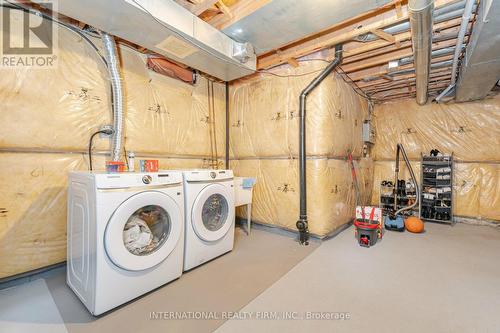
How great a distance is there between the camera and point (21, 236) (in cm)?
196

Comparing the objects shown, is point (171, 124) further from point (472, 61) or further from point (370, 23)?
point (472, 61)

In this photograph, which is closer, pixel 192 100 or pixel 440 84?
pixel 192 100

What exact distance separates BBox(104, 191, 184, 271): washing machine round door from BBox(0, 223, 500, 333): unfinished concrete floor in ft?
1.20

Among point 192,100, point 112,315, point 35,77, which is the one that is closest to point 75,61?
point 35,77

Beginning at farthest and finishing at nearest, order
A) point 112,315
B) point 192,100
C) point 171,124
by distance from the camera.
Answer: point 192,100
point 171,124
point 112,315

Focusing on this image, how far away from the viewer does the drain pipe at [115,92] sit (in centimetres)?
228

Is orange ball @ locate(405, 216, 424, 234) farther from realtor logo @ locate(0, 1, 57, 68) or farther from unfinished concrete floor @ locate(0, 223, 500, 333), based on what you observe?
realtor logo @ locate(0, 1, 57, 68)

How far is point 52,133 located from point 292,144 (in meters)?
2.76

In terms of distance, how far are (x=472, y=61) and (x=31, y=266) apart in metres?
5.03

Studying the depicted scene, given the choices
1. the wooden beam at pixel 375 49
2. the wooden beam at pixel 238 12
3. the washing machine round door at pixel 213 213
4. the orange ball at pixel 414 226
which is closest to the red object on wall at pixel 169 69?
the wooden beam at pixel 238 12

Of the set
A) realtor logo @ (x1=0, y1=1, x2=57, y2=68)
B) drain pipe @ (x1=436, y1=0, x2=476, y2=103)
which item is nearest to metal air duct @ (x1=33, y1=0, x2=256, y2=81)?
realtor logo @ (x1=0, y1=1, x2=57, y2=68)

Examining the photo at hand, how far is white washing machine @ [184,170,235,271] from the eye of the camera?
7.10 feet

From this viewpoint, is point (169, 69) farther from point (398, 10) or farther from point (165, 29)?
point (398, 10)

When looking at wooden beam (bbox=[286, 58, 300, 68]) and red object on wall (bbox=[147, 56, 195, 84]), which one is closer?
red object on wall (bbox=[147, 56, 195, 84])
